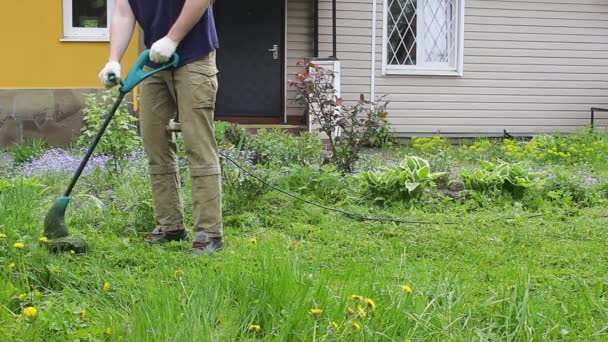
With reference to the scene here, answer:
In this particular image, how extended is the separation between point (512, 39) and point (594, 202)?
7030 mm

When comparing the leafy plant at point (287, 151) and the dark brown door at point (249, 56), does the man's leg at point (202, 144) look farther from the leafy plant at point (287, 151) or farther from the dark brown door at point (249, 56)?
the dark brown door at point (249, 56)

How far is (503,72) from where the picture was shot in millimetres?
12273

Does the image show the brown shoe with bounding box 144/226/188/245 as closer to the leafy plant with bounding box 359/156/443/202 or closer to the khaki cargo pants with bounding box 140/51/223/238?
the khaki cargo pants with bounding box 140/51/223/238

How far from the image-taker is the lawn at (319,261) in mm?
2523

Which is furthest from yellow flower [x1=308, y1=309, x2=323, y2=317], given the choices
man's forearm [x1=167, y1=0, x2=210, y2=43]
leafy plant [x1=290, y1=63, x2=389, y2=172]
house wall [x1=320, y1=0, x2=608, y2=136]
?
house wall [x1=320, y1=0, x2=608, y2=136]

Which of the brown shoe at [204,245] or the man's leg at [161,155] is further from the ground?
the man's leg at [161,155]

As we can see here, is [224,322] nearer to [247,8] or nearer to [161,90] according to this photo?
[161,90]

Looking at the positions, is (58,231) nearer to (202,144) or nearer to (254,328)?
(202,144)

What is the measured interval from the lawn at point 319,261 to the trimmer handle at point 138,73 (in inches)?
34.3

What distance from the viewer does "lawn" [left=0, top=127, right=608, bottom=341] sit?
2.52m

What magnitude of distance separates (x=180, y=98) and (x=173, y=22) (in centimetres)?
41

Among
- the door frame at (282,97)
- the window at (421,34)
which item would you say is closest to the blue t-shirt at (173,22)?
the door frame at (282,97)

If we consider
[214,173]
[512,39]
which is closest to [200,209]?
[214,173]

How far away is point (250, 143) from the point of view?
7.16 meters
